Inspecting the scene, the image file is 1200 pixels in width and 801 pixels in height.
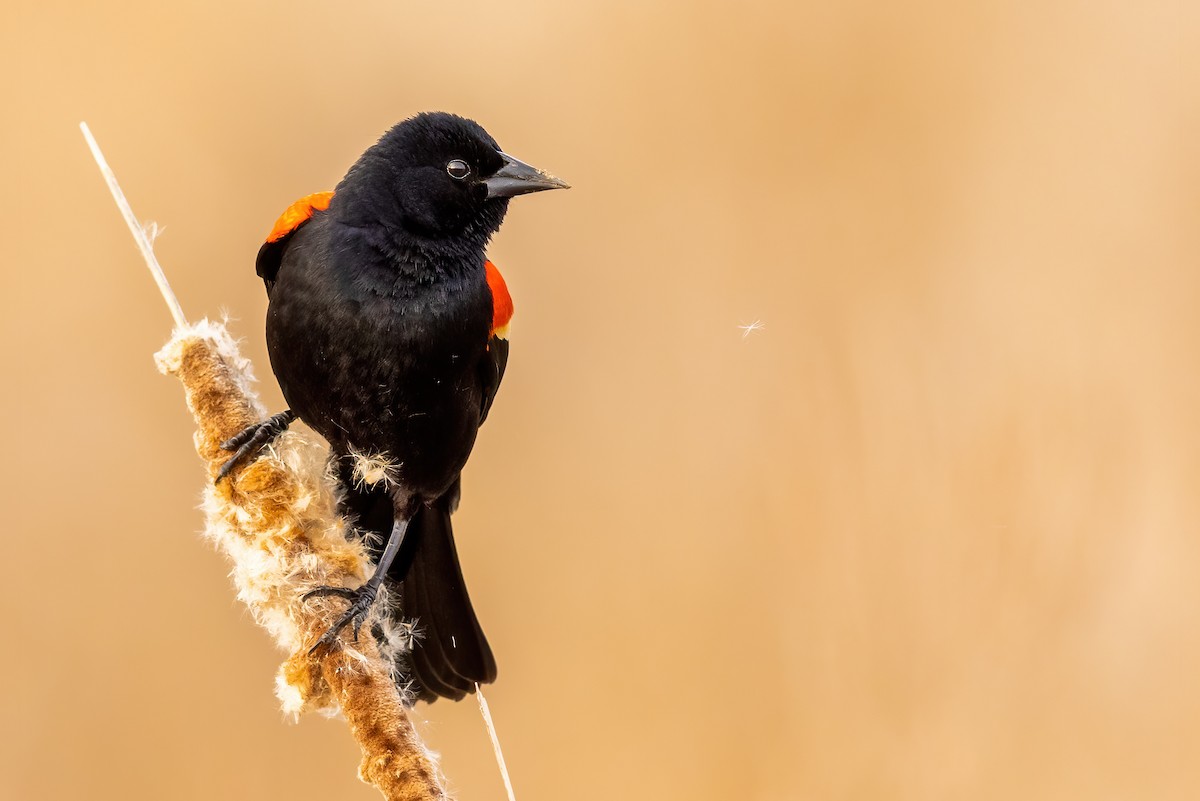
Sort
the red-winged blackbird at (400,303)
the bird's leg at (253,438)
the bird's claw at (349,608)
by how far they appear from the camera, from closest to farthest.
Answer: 1. the bird's claw at (349,608)
2. the bird's leg at (253,438)
3. the red-winged blackbird at (400,303)

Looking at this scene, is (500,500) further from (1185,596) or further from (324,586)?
(1185,596)

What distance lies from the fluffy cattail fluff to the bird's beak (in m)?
0.62

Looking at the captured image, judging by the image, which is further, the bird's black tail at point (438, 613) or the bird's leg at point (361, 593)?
the bird's black tail at point (438, 613)

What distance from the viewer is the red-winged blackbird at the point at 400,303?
2.23 m


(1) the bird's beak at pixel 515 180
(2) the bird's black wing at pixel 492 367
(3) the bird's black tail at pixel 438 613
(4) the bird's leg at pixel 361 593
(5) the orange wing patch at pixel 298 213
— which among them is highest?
(5) the orange wing patch at pixel 298 213

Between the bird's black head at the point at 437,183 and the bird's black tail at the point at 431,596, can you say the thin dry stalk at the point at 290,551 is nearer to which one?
the bird's black tail at the point at 431,596

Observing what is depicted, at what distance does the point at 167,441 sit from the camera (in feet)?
9.69

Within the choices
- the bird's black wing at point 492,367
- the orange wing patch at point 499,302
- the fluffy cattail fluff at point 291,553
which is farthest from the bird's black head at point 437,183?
the fluffy cattail fluff at point 291,553

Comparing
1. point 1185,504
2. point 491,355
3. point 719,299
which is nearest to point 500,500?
point 491,355

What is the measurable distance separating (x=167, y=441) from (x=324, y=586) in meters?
1.28

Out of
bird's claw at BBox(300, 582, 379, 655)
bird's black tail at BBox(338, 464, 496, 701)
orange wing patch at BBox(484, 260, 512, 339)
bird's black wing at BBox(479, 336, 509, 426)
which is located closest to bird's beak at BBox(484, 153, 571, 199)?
orange wing patch at BBox(484, 260, 512, 339)

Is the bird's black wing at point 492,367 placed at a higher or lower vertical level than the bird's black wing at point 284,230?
lower

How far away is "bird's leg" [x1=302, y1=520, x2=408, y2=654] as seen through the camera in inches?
70.1

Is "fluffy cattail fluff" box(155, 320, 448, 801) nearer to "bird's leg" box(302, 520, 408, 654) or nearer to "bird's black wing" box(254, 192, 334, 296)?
"bird's leg" box(302, 520, 408, 654)
